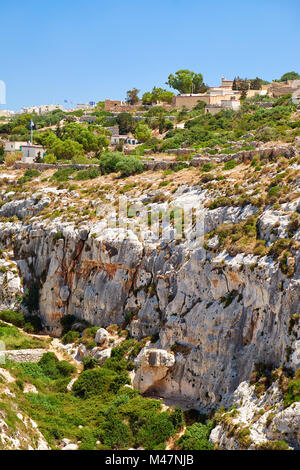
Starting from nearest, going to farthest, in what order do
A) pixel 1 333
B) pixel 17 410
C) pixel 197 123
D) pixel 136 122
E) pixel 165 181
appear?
pixel 17 410, pixel 1 333, pixel 165 181, pixel 197 123, pixel 136 122

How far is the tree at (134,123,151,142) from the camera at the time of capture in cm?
6725

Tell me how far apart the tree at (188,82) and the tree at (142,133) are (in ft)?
70.0

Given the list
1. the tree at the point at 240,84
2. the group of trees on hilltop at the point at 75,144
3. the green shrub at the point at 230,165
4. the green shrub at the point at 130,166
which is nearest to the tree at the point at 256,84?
the tree at the point at 240,84

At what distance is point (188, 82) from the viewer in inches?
3506

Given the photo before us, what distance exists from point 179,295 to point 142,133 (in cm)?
4030

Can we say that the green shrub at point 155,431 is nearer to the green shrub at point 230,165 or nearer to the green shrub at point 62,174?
the green shrub at point 230,165

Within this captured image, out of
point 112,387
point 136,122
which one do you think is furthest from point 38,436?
point 136,122

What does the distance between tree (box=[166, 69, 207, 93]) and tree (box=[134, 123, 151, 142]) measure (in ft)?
70.0

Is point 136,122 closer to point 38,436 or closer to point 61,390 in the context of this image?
point 61,390

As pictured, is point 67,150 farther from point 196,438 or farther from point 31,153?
point 196,438

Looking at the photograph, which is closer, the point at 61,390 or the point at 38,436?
the point at 38,436

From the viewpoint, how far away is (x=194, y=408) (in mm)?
26844

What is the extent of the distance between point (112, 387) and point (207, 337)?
5859 mm

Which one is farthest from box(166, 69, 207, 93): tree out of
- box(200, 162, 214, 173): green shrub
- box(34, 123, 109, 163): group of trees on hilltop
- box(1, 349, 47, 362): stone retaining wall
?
box(1, 349, 47, 362): stone retaining wall
